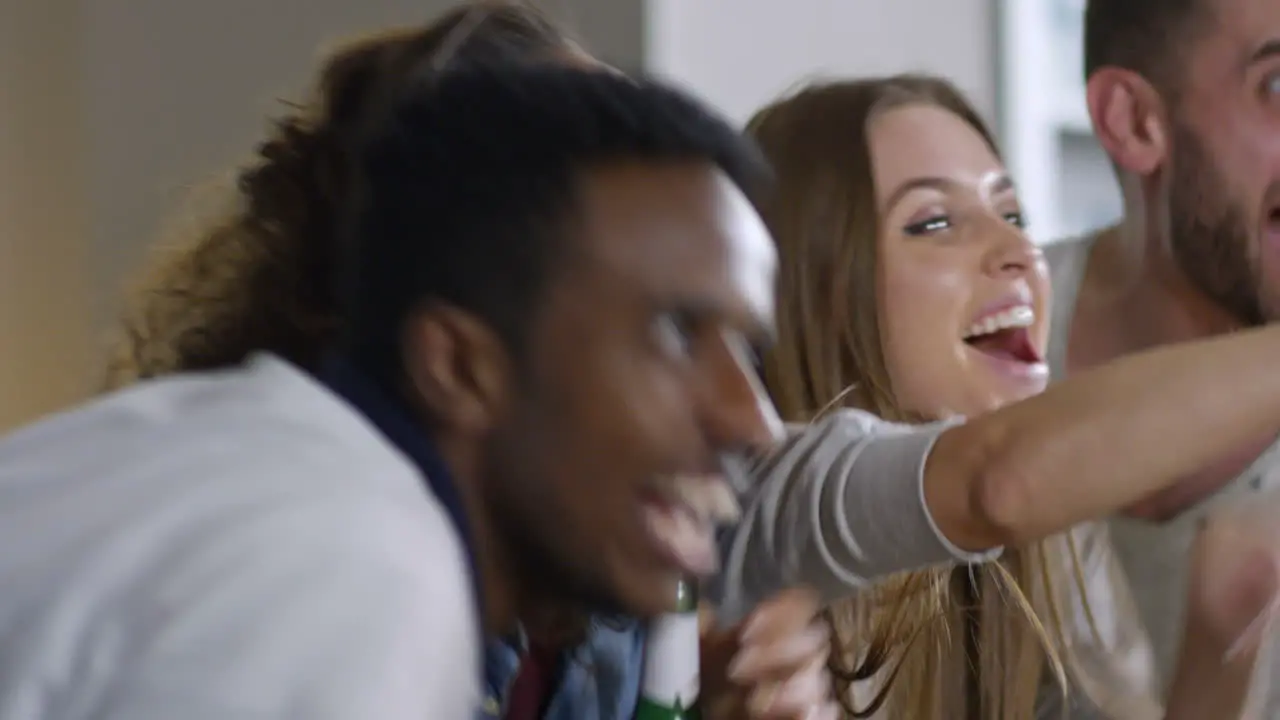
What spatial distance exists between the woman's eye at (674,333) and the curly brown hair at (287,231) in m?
0.17

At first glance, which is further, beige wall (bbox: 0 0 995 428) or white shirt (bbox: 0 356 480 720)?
beige wall (bbox: 0 0 995 428)

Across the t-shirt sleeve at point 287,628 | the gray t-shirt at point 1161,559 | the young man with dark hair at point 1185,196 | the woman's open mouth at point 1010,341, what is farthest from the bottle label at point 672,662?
the young man with dark hair at point 1185,196

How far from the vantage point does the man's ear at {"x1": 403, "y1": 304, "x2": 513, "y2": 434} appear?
Result: 18.2 inches

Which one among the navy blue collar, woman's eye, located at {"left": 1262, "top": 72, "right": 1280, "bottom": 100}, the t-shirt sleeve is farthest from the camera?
woman's eye, located at {"left": 1262, "top": 72, "right": 1280, "bottom": 100}

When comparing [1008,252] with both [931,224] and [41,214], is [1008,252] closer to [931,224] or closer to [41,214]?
[931,224]

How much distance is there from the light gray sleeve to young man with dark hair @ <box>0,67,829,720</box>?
0.70ft

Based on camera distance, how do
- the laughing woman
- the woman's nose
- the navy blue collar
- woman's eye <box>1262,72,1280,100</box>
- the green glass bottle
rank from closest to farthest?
the navy blue collar
the green glass bottle
the laughing woman
the woman's nose
woman's eye <box>1262,72,1280,100</box>

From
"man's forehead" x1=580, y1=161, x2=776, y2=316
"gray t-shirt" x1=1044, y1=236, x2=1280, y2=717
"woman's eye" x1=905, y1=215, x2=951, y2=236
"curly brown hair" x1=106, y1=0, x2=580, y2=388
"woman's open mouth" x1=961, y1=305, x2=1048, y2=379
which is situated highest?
"man's forehead" x1=580, y1=161, x2=776, y2=316

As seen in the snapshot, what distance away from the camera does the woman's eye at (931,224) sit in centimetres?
103

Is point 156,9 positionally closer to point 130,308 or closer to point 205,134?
point 205,134

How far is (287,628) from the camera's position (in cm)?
36

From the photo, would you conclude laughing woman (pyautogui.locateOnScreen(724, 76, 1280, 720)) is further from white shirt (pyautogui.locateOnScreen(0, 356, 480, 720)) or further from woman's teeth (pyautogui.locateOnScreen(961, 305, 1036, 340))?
white shirt (pyautogui.locateOnScreen(0, 356, 480, 720))

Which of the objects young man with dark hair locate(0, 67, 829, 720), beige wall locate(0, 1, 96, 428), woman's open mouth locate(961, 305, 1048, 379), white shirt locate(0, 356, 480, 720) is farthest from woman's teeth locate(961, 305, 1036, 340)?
beige wall locate(0, 1, 96, 428)

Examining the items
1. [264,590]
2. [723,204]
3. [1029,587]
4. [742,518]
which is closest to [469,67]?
[723,204]
